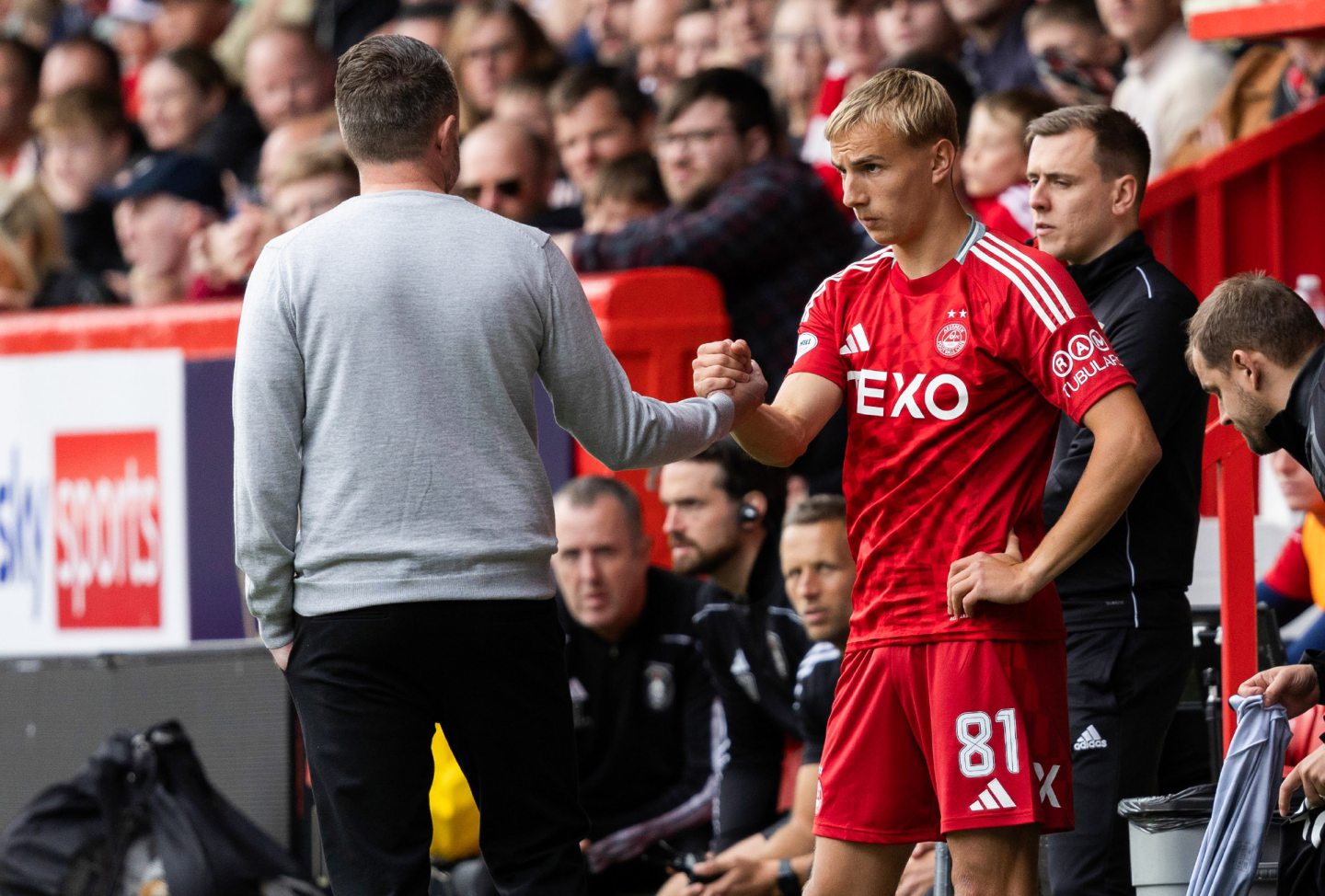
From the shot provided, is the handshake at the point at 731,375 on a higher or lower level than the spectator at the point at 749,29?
lower

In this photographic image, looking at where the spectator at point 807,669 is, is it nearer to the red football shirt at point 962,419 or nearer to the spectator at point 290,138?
the red football shirt at point 962,419

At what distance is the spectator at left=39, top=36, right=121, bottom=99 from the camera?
12469 mm

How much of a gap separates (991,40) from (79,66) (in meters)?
6.09

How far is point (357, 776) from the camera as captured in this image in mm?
3945

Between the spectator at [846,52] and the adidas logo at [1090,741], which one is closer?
the adidas logo at [1090,741]

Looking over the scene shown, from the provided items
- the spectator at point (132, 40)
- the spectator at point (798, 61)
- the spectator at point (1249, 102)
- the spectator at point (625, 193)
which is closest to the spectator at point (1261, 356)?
the spectator at point (1249, 102)

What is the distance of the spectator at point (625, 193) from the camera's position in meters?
8.27

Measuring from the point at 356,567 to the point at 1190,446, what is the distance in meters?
2.01

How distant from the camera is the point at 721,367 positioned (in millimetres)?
4285

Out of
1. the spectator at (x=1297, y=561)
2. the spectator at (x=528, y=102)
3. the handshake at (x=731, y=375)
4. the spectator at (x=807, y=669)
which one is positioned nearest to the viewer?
the handshake at (x=731, y=375)

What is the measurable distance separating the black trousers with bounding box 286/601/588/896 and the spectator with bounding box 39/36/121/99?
29.9ft

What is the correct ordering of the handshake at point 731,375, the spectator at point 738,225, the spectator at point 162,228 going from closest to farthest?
1. the handshake at point 731,375
2. the spectator at point 738,225
3. the spectator at point 162,228

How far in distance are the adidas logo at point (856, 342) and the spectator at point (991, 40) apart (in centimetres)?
482

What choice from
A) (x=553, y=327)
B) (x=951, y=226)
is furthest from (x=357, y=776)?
(x=951, y=226)
